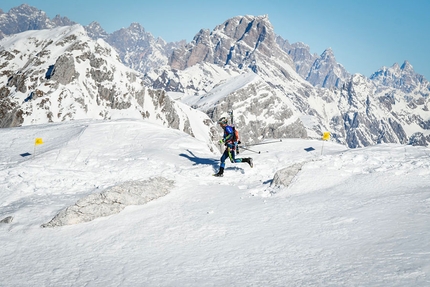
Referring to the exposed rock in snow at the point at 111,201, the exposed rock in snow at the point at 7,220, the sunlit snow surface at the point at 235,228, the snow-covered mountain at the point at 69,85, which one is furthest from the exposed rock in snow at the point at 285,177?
the snow-covered mountain at the point at 69,85

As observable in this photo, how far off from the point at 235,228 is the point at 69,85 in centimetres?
11859

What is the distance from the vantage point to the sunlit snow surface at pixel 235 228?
5645 millimetres

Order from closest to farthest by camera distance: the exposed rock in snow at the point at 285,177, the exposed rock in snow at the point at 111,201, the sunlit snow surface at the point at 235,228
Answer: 1. the sunlit snow surface at the point at 235,228
2. the exposed rock in snow at the point at 111,201
3. the exposed rock in snow at the point at 285,177

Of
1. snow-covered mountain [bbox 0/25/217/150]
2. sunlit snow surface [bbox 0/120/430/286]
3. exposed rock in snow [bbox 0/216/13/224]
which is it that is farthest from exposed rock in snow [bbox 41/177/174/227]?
snow-covered mountain [bbox 0/25/217/150]

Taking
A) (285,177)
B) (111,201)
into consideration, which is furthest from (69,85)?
(285,177)

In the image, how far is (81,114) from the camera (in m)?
104

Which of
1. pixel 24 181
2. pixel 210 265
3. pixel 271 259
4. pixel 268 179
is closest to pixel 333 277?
pixel 271 259

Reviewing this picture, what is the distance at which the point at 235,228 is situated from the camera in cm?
793

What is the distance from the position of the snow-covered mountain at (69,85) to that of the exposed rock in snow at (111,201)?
99.6 meters

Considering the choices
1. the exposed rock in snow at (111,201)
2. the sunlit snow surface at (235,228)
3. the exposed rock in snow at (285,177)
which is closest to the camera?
the sunlit snow surface at (235,228)

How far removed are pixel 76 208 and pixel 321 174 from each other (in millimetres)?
8464

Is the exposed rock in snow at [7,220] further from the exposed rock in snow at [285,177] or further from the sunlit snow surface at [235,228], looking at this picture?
the exposed rock in snow at [285,177]

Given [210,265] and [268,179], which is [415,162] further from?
[210,265]

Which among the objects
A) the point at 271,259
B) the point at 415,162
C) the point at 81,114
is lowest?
the point at 271,259
